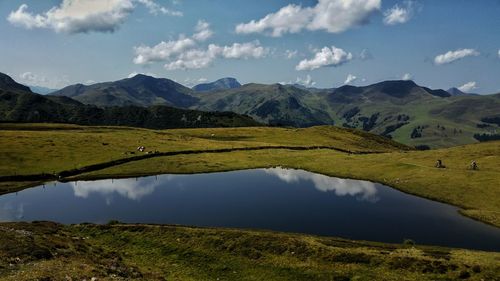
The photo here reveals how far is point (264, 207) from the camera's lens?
79000 mm

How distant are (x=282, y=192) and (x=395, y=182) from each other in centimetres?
2845

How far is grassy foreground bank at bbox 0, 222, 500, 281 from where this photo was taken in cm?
3934

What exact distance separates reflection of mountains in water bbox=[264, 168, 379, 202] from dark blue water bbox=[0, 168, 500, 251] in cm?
25

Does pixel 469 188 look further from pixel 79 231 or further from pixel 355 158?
pixel 79 231

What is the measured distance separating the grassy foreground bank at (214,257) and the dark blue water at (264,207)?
35.8 ft

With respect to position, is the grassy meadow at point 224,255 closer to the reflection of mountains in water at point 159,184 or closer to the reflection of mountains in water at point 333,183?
the reflection of mountains in water at point 333,183

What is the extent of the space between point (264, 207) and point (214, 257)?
105ft

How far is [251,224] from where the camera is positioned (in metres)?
66.8

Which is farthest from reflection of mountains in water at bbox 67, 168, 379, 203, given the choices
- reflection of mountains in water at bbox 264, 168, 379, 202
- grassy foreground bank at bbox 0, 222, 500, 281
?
grassy foreground bank at bbox 0, 222, 500, 281

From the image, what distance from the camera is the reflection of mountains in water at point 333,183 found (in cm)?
9212

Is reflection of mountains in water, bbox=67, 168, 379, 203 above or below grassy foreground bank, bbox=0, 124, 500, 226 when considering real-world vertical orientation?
below

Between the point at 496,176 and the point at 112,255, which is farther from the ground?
Answer: the point at 496,176

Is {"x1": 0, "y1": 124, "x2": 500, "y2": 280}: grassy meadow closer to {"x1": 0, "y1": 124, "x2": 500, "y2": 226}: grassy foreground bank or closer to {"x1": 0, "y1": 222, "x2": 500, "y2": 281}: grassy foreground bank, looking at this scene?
{"x1": 0, "y1": 222, "x2": 500, "y2": 281}: grassy foreground bank

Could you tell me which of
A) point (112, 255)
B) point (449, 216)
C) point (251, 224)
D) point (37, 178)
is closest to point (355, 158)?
point (449, 216)
